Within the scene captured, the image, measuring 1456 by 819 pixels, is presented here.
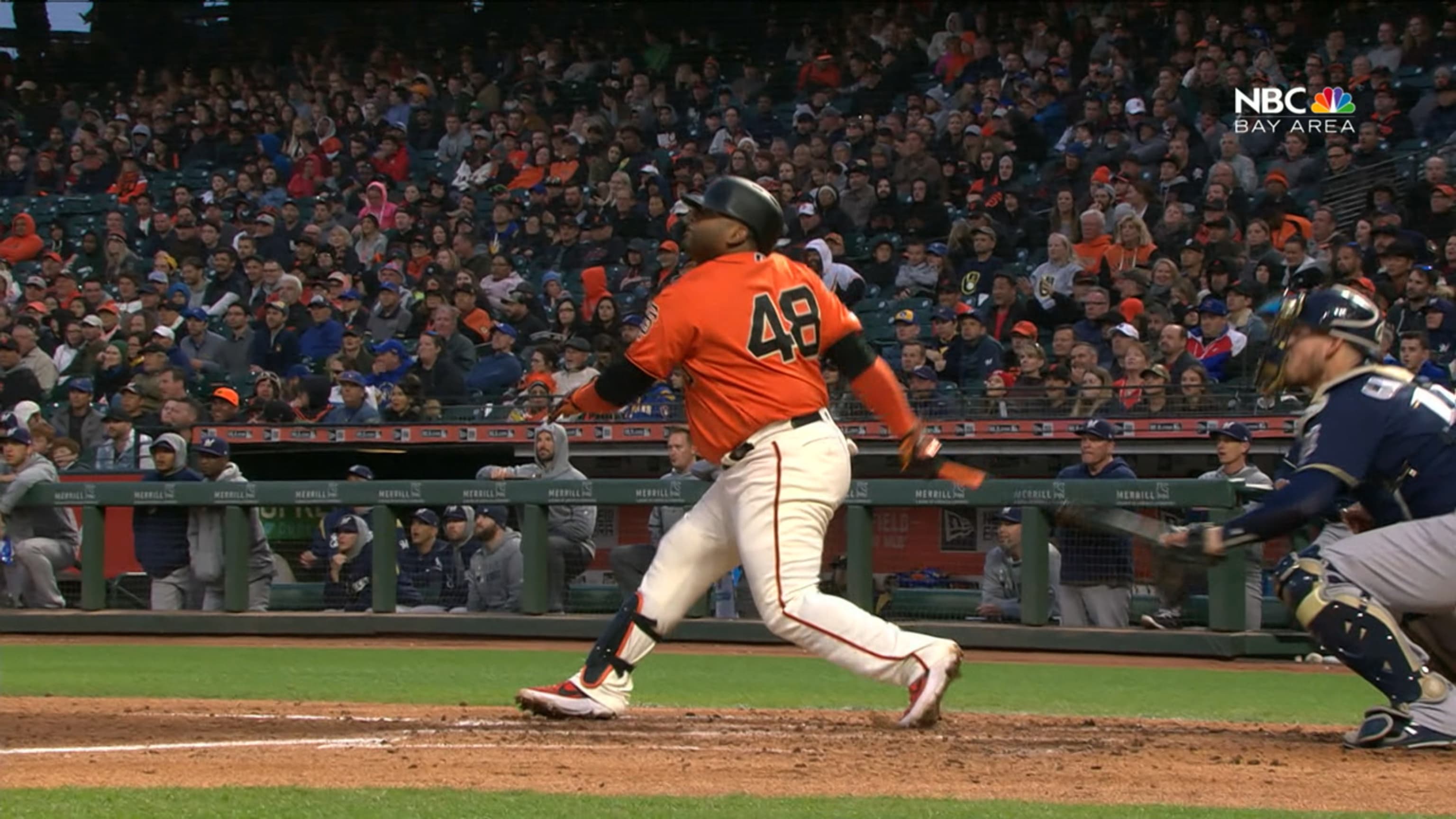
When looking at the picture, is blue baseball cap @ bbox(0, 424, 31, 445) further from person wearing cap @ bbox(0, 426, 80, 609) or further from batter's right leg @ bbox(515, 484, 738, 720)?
batter's right leg @ bbox(515, 484, 738, 720)

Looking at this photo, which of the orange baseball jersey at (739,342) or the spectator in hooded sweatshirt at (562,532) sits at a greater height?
the orange baseball jersey at (739,342)

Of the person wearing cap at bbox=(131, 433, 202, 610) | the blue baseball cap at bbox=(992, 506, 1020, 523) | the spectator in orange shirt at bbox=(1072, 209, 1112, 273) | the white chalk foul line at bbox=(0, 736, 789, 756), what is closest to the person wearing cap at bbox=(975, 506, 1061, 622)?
the blue baseball cap at bbox=(992, 506, 1020, 523)

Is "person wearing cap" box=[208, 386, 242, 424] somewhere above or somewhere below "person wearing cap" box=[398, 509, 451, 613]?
above

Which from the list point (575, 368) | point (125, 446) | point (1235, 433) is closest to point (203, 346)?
point (125, 446)

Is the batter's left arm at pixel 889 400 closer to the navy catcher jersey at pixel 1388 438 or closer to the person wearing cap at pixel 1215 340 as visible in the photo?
the navy catcher jersey at pixel 1388 438

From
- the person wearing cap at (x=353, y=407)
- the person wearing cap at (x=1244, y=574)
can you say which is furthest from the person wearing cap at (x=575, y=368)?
the person wearing cap at (x=1244, y=574)

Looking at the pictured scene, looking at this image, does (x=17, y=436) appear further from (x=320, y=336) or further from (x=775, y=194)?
(x=775, y=194)
